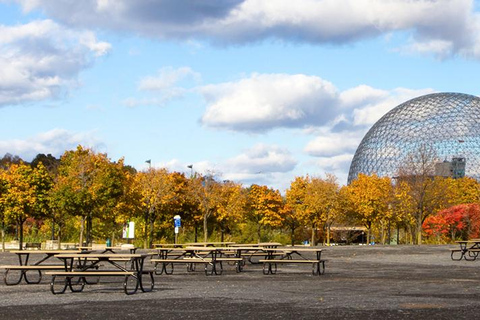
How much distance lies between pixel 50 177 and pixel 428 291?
165 feet

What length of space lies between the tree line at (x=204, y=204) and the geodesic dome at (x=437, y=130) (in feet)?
104

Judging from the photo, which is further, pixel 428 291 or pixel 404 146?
pixel 404 146

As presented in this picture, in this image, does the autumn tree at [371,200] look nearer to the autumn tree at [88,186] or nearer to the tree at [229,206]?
the tree at [229,206]

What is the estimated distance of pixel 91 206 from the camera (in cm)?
5809

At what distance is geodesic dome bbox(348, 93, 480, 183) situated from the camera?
123m

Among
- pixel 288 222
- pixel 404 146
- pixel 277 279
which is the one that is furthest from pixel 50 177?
pixel 404 146

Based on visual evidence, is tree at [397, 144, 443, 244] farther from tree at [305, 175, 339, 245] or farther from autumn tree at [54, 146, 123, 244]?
autumn tree at [54, 146, 123, 244]

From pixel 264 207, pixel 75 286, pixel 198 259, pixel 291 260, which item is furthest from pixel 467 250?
pixel 264 207

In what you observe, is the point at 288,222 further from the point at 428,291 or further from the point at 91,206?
the point at 428,291

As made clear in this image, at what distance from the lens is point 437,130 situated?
12306 centimetres

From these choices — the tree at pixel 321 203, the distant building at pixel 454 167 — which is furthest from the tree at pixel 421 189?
the distant building at pixel 454 167

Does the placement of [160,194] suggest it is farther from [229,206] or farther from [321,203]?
[321,203]

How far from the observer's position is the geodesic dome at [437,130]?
403 ft

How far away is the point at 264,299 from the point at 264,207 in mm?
63862
